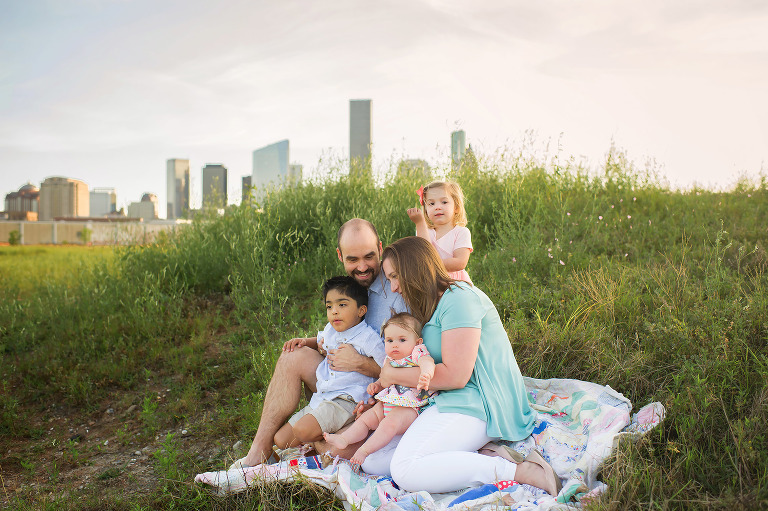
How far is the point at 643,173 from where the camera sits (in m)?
8.05

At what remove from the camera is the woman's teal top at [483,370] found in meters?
2.58

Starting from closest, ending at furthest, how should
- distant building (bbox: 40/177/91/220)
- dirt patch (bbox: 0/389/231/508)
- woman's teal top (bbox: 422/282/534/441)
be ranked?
woman's teal top (bbox: 422/282/534/441) < dirt patch (bbox: 0/389/231/508) < distant building (bbox: 40/177/91/220)

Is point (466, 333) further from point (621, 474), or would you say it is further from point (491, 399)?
point (621, 474)

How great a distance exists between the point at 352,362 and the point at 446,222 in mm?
1579

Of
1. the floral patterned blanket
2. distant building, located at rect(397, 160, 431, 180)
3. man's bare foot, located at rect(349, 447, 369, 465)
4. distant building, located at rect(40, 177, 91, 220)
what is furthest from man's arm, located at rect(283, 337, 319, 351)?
distant building, located at rect(40, 177, 91, 220)

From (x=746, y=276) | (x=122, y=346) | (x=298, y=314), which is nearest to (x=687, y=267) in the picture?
(x=746, y=276)

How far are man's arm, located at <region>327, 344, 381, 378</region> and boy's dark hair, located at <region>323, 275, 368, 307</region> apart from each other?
0.28m

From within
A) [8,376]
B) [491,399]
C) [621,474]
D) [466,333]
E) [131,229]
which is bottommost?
[8,376]

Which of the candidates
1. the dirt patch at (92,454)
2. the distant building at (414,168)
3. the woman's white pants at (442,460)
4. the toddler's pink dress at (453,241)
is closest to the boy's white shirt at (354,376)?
the woman's white pants at (442,460)

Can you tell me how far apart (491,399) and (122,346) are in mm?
4330

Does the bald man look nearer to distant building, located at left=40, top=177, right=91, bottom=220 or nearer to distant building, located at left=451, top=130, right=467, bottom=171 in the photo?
distant building, located at left=451, top=130, right=467, bottom=171

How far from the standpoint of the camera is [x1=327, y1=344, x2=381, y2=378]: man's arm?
2920mm

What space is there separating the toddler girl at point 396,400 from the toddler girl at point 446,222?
1.24 meters

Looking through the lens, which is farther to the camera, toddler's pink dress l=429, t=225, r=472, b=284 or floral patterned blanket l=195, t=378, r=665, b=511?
toddler's pink dress l=429, t=225, r=472, b=284
